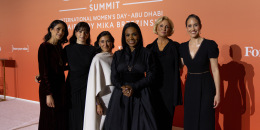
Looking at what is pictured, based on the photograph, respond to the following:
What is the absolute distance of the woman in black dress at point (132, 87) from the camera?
1.92m

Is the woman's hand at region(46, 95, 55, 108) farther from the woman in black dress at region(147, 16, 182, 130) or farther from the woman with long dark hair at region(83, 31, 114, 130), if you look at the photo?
the woman in black dress at region(147, 16, 182, 130)

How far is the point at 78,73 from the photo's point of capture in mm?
2375

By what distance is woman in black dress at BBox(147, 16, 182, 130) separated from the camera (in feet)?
7.61

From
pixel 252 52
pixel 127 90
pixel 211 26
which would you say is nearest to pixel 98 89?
pixel 127 90

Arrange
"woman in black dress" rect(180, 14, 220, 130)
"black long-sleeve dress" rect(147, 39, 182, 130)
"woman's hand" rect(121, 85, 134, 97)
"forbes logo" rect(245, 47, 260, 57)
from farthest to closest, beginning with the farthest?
Answer: "forbes logo" rect(245, 47, 260, 57) → "black long-sleeve dress" rect(147, 39, 182, 130) → "woman in black dress" rect(180, 14, 220, 130) → "woman's hand" rect(121, 85, 134, 97)

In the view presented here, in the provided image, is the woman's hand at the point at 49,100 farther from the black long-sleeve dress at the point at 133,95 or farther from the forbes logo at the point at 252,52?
the forbes logo at the point at 252,52

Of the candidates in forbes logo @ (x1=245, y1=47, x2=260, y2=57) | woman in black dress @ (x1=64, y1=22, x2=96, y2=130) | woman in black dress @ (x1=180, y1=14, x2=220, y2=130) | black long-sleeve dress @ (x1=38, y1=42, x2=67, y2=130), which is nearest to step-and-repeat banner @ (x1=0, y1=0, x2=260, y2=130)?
forbes logo @ (x1=245, y1=47, x2=260, y2=57)

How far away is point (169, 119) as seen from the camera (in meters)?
2.42

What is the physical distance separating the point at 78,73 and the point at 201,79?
4.09ft

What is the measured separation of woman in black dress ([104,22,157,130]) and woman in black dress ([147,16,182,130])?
32 cm

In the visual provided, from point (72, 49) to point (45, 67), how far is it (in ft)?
1.09

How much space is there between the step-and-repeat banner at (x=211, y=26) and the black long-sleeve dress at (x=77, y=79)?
1641mm

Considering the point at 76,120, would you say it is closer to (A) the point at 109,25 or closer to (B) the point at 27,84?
(A) the point at 109,25

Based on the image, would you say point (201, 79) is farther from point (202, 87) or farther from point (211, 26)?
point (211, 26)
